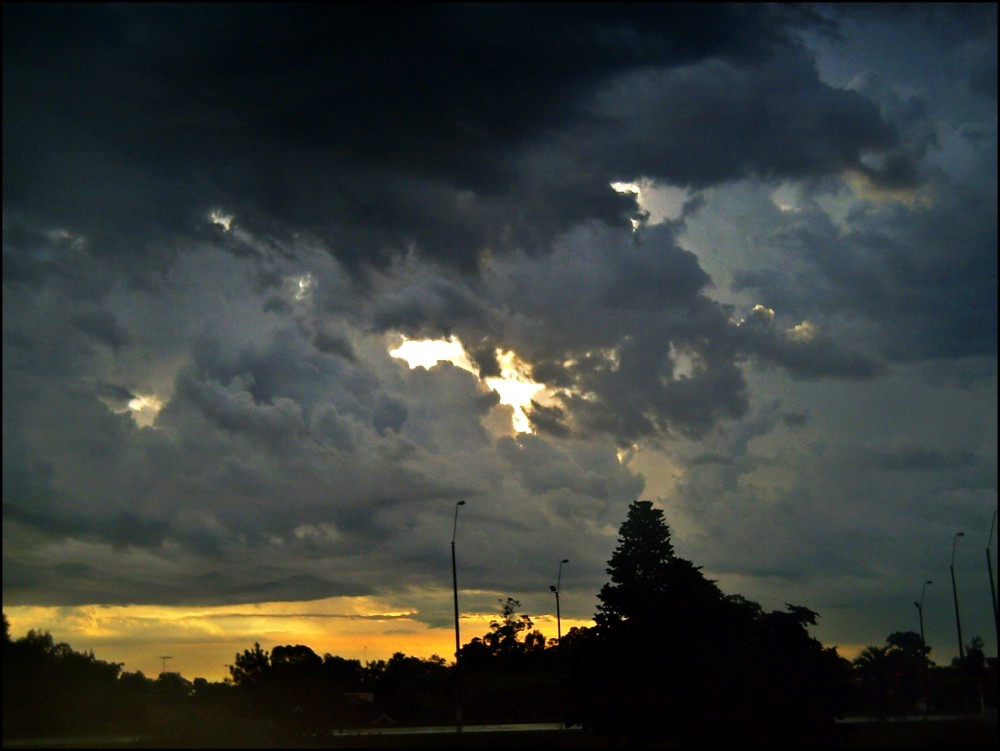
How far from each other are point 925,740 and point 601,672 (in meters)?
18.2

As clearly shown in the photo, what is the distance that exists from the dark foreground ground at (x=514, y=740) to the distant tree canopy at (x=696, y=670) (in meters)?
2.11

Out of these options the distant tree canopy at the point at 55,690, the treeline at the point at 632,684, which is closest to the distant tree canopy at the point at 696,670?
the treeline at the point at 632,684

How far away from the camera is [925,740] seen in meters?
53.9

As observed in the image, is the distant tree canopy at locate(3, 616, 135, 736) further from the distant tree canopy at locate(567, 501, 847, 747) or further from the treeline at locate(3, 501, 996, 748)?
the distant tree canopy at locate(567, 501, 847, 747)

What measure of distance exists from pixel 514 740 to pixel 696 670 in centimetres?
1176

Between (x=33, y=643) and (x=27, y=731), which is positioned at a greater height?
(x=33, y=643)

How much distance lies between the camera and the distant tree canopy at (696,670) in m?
55.7

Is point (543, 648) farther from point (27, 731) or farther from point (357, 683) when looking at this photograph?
point (27, 731)

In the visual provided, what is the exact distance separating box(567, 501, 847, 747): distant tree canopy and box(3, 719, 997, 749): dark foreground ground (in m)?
2.11

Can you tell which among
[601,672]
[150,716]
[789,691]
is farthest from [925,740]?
[150,716]

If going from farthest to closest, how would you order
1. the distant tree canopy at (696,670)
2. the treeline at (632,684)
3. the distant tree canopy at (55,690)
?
1. the distant tree canopy at (696,670)
2. the treeline at (632,684)
3. the distant tree canopy at (55,690)

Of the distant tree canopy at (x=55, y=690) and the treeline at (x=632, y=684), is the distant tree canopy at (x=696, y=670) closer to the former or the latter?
the treeline at (x=632, y=684)

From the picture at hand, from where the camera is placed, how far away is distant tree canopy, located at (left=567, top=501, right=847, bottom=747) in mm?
55656

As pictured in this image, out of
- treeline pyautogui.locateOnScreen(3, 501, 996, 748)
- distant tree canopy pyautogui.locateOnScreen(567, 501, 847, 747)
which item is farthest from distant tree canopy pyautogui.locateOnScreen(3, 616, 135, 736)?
distant tree canopy pyautogui.locateOnScreen(567, 501, 847, 747)
